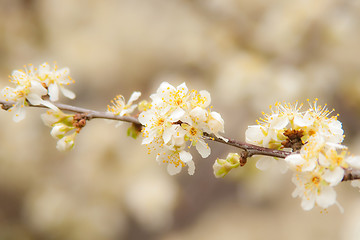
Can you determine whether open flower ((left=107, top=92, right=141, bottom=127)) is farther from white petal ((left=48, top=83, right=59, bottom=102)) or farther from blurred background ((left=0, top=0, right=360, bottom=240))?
blurred background ((left=0, top=0, right=360, bottom=240))

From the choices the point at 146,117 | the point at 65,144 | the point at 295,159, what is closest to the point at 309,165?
the point at 295,159

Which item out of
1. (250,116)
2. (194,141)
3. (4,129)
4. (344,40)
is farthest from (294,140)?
(4,129)

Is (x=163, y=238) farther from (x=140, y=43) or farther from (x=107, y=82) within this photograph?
(x=140, y=43)

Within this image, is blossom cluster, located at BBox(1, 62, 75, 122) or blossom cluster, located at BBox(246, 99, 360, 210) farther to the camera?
blossom cluster, located at BBox(1, 62, 75, 122)

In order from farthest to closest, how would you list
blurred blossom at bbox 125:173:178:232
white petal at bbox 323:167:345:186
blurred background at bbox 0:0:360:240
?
blurred blossom at bbox 125:173:178:232
blurred background at bbox 0:0:360:240
white petal at bbox 323:167:345:186

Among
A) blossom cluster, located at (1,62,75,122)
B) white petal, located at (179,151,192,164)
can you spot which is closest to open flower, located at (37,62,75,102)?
blossom cluster, located at (1,62,75,122)

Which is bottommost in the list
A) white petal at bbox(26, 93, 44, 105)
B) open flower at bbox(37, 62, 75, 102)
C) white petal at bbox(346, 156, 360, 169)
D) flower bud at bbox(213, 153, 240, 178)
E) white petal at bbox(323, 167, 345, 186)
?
white petal at bbox(323, 167, 345, 186)

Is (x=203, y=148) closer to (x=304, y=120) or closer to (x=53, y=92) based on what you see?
(x=304, y=120)

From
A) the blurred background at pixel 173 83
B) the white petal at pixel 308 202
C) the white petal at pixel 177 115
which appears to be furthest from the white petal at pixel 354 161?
the blurred background at pixel 173 83

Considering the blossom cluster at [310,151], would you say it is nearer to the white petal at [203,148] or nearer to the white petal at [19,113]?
the white petal at [203,148]
